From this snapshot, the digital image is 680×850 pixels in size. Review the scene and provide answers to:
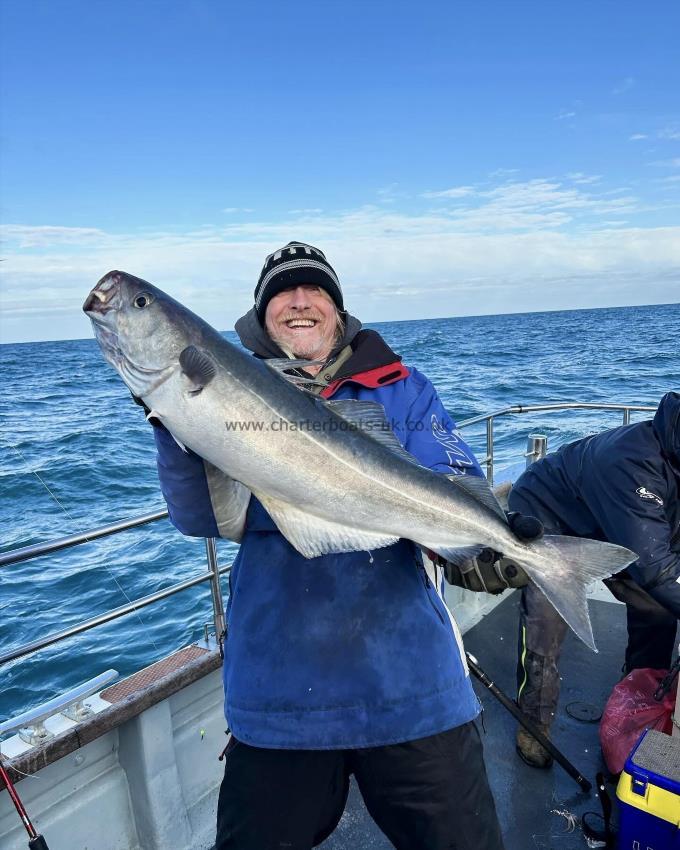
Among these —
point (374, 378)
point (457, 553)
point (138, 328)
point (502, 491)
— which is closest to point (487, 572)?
point (457, 553)

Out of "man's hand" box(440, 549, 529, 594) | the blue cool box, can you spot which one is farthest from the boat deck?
"man's hand" box(440, 549, 529, 594)

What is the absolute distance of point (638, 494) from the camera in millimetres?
3965

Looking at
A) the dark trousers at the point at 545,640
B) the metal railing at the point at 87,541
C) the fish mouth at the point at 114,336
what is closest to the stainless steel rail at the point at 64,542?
the metal railing at the point at 87,541

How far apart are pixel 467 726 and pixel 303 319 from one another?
79.3 inches

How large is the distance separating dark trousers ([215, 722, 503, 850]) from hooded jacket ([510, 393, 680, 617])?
2066 millimetres

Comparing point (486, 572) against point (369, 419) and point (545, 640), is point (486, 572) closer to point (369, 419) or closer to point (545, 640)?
point (369, 419)

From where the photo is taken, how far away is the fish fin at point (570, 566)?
103 inches

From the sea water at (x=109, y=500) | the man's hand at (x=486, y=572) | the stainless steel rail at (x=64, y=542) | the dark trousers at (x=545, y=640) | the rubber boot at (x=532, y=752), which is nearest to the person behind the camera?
the man's hand at (x=486, y=572)

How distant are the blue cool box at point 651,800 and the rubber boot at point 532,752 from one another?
3.60 ft

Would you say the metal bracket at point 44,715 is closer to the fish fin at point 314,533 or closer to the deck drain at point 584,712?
the fish fin at point 314,533

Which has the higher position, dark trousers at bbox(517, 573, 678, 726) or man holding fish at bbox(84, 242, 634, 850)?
man holding fish at bbox(84, 242, 634, 850)

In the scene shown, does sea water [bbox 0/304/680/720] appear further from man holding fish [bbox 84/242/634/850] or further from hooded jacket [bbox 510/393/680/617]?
hooded jacket [bbox 510/393/680/617]

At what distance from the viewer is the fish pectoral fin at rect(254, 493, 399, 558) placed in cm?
243

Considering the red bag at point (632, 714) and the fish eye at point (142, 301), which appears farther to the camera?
the red bag at point (632, 714)
